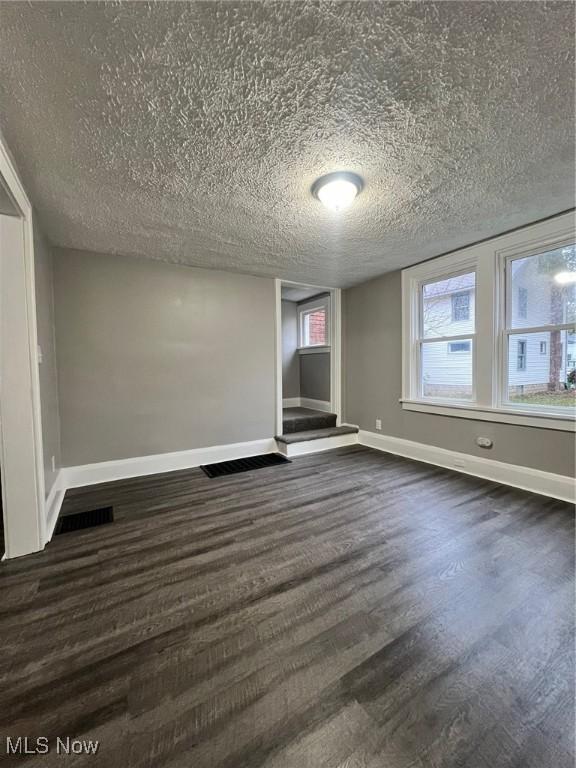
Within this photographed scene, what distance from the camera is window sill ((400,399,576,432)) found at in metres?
2.52

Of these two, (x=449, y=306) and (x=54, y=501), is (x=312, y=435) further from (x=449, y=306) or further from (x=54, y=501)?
(x=54, y=501)

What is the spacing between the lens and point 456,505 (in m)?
2.50

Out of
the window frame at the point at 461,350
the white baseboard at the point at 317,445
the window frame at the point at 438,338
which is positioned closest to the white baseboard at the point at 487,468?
the white baseboard at the point at 317,445

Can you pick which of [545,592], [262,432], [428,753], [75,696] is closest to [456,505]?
[545,592]

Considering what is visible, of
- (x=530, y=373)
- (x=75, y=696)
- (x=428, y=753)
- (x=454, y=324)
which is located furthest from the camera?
(x=454, y=324)

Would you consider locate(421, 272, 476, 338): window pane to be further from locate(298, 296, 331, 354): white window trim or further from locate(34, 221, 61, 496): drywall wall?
locate(34, 221, 61, 496): drywall wall

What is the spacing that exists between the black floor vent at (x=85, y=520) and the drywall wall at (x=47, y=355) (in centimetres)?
27

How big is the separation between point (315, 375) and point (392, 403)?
1780mm

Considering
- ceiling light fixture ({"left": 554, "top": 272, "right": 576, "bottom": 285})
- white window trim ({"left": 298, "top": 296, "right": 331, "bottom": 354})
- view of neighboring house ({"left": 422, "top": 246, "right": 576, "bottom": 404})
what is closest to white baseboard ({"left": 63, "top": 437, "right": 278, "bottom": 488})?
white window trim ({"left": 298, "top": 296, "right": 331, "bottom": 354})

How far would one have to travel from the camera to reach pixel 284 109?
1.38 meters

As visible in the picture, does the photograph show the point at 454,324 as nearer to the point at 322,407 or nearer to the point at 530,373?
the point at 530,373

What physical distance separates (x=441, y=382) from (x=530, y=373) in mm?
883

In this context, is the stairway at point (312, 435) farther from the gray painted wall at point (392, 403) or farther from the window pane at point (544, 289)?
the window pane at point (544, 289)

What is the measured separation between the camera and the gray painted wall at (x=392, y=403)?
2.67 m
